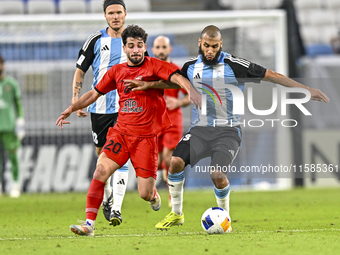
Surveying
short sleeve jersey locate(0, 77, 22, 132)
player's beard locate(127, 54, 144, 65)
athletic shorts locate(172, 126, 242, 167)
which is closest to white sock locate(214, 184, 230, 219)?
athletic shorts locate(172, 126, 242, 167)

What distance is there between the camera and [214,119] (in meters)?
5.54

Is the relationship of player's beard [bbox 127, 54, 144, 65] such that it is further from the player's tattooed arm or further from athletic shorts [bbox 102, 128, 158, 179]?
athletic shorts [bbox 102, 128, 158, 179]

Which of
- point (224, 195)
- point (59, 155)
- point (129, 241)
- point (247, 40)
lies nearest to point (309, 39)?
point (247, 40)

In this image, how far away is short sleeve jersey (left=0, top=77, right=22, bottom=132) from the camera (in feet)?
34.4

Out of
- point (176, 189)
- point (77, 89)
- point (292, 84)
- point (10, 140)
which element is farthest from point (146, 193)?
point (10, 140)

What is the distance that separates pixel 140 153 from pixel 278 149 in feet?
20.4

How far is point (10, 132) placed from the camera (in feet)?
34.4

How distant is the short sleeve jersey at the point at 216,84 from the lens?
18.1 ft

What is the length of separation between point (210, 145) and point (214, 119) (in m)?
0.26

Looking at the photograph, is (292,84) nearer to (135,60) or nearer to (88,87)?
(135,60)

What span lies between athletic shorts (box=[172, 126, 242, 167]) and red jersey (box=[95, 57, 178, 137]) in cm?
31

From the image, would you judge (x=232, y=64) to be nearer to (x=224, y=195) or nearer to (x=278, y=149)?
(x=224, y=195)

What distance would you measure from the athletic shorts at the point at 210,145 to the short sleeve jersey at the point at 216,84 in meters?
0.09

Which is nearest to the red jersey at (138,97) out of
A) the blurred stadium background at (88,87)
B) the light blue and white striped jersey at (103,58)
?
the light blue and white striped jersey at (103,58)
